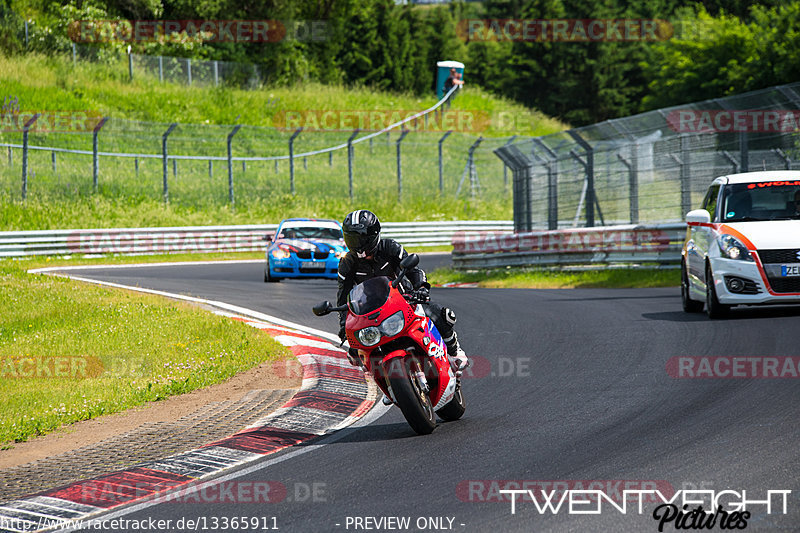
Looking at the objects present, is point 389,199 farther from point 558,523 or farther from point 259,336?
point 558,523

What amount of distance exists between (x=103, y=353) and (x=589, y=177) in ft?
43.8

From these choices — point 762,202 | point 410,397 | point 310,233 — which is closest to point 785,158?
point 762,202

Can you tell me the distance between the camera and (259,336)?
41.5ft

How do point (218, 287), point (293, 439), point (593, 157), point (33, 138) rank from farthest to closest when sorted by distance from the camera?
point (33, 138) < point (593, 157) < point (218, 287) < point (293, 439)

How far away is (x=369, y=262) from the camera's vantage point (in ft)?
24.4

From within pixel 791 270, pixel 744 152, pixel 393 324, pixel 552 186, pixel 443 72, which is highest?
pixel 443 72

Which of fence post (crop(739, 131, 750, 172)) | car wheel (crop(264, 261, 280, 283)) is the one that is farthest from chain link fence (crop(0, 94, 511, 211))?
fence post (crop(739, 131, 750, 172))

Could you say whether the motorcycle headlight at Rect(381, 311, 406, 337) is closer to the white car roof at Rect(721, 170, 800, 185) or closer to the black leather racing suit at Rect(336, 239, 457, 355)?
the black leather racing suit at Rect(336, 239, 457, 355)

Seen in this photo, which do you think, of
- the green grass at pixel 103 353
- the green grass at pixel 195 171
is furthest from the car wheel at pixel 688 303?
the green grass at pixel 195 171

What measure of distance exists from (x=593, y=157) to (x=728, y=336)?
11777 mm

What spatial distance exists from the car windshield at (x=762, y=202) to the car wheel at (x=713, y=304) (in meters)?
0.82

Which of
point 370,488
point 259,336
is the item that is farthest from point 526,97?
point 370,488

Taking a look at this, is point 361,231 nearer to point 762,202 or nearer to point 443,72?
point 762,202

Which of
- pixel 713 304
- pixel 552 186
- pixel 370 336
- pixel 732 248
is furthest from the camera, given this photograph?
pixel 552 186
